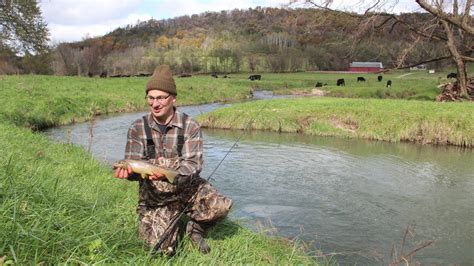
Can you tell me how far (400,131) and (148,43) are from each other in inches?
3946

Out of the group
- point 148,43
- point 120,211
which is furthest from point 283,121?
point 148,43

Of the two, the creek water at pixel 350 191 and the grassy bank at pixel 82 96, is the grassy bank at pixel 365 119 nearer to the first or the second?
the creek water at pixel 350 191

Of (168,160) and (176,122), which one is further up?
(176,122)

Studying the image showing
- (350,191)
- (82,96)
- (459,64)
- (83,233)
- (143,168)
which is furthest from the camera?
(82,96)

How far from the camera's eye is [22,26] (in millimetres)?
22141

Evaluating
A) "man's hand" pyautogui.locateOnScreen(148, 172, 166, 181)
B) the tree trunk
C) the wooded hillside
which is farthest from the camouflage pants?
the tree trunk

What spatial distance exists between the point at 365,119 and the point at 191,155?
1286cm

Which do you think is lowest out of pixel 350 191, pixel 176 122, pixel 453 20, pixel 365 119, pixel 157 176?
pixel 350 191

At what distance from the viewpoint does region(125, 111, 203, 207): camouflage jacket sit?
4.29m

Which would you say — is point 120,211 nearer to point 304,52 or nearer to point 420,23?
point 420,23

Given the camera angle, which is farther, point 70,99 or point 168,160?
point 70,99

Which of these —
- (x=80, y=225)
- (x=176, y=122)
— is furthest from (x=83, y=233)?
(x=176, y=122)

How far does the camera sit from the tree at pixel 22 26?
21.5 metres

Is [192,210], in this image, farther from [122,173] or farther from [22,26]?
[22,26]
